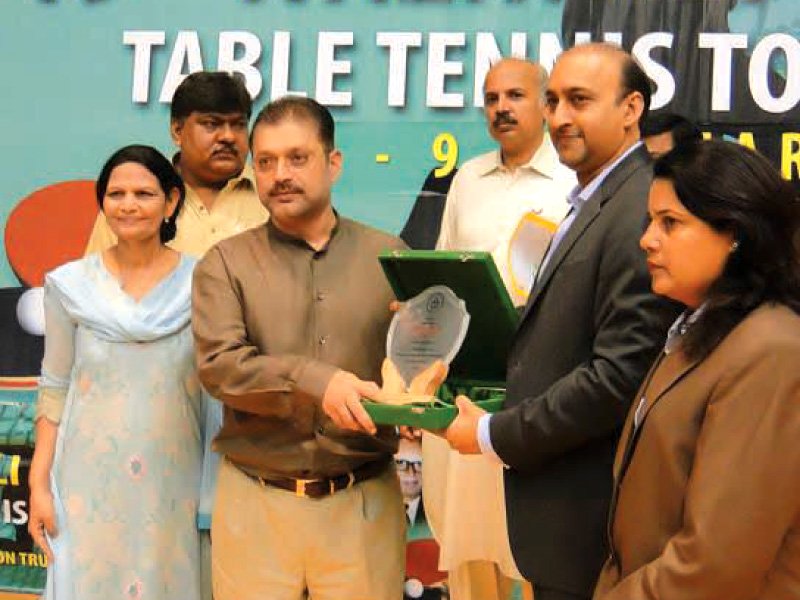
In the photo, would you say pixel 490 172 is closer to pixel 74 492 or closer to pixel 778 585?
pixel 74 492

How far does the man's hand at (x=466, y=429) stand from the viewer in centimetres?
238

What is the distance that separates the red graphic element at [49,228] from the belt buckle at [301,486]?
2.13 m

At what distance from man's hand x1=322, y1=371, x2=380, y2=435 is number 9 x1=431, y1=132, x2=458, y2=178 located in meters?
1.90

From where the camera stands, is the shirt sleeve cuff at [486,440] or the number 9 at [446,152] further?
the number 9 at [446,152]

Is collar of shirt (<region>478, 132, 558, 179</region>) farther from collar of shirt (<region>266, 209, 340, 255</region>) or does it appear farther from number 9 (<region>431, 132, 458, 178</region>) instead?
collar of shirt (<region>266, 209, 340, 255</region>)

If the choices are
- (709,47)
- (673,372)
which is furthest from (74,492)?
(709,47)

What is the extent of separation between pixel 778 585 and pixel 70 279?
203 centimetres

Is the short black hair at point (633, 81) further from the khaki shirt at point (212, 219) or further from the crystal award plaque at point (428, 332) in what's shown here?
the khaki shirt at point (212, 219)

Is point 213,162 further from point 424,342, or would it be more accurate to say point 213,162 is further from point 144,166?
point 424,342

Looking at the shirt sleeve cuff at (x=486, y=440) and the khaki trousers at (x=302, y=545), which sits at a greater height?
the shirt sleeve cuff at (x=486, y=440)

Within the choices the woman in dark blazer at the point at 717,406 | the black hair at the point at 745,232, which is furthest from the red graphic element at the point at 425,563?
the black hair at the point at 745,232

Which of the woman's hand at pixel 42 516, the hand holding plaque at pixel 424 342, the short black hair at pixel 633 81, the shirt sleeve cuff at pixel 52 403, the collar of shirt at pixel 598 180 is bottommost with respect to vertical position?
the woman's hand at pixel 42 516

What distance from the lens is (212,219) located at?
3662mm

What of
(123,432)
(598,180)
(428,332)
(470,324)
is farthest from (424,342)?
(123,432)
